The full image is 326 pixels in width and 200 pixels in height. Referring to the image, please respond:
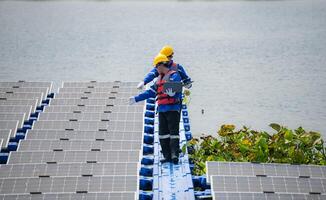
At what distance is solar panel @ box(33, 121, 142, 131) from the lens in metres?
11.9

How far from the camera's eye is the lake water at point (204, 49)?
20.1 m

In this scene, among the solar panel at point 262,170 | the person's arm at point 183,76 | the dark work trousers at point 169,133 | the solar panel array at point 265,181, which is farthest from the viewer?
the person's arm at point 183,76

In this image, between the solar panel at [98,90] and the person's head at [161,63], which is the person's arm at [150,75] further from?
the solar panel at [98,90]

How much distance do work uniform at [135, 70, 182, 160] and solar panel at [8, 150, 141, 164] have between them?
772 millimetres

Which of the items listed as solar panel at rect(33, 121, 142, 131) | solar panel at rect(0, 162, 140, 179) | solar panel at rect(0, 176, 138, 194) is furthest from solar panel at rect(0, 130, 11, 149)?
solar panel at rect(0, 176, 138, 194)

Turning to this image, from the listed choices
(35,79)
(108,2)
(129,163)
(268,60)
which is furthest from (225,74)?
(108,2)

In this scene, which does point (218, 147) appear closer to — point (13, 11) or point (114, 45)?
point (114, 45)

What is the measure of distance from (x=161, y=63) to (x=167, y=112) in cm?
100

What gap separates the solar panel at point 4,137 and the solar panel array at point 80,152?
0.41m

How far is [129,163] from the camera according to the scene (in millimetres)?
9422

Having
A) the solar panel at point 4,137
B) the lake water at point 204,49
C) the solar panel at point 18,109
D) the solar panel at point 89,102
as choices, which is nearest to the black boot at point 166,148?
the solar panel at point 4,137

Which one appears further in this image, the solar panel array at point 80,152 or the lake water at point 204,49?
the lake water at point 204,49

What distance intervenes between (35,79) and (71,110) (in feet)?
39.2

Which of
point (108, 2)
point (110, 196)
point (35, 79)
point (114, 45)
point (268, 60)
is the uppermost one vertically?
point (108, 2)
